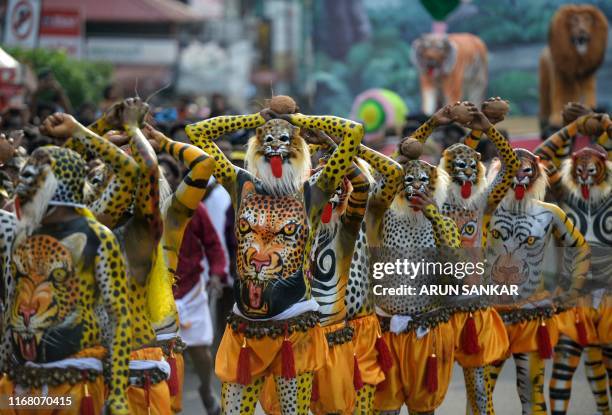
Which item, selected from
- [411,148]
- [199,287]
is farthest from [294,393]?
[199,287]

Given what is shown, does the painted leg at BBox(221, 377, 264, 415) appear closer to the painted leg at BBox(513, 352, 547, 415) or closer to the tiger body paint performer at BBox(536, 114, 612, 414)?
the painted leg at BBox(513, 352, 547, 415)

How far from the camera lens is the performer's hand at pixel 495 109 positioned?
8.78 metres

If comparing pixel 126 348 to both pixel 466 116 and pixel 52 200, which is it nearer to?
pixel 52 200

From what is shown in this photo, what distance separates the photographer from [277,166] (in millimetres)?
7586

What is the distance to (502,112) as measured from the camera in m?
8.80

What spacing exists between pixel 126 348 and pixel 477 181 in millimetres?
3797

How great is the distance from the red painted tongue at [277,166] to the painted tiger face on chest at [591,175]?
10.0ft

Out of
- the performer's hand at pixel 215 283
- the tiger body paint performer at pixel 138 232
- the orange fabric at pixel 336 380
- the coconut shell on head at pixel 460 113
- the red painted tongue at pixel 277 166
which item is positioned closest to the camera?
the tiger body paint performer at pixel 138 232

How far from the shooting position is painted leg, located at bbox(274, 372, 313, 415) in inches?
299

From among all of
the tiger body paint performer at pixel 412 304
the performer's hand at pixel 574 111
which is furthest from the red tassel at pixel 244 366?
the performer's hand at pixel 574 111

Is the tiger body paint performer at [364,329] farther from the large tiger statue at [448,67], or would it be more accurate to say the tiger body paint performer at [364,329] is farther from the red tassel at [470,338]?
the large tiger statue at [448,67]

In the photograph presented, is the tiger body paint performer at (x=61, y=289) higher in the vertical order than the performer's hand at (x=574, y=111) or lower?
lower

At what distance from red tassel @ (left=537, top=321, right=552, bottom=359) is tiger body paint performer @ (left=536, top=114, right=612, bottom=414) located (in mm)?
409

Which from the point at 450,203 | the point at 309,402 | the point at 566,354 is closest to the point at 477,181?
the point at 450,203
